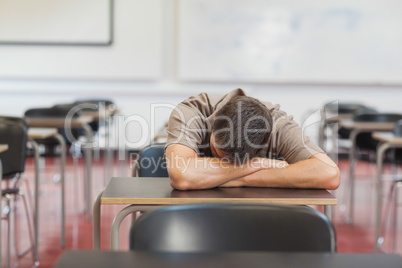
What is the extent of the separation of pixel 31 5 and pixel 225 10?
234cm

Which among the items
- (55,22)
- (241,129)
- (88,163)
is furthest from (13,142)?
(55,22)

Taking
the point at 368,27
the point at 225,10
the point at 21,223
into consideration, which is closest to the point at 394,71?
the point at 368,27

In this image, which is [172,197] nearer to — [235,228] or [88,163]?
[235,228]

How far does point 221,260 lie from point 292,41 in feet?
20.7

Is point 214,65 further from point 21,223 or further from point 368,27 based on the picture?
point 21,223

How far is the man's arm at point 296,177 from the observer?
199cm

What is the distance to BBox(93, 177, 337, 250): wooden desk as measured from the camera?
5.77ft

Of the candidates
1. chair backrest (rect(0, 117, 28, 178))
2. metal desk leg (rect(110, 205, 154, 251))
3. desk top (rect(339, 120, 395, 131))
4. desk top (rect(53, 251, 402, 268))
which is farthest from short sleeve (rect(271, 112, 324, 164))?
desk top (rect(339, 120, 395, 131))

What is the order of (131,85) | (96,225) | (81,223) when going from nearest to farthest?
(96,225) < (81,223) < (131,85)

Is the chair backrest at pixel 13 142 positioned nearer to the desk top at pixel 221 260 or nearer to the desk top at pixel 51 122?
the desk top at pixel 51 122

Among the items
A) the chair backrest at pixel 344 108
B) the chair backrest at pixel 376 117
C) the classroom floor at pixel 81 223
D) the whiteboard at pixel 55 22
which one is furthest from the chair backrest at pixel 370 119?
the whiteboard at pixel 55 22

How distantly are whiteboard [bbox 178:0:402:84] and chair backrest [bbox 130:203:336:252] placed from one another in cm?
592

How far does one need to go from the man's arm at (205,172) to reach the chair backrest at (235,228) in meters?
0.66

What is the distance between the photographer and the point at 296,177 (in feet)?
6.52
